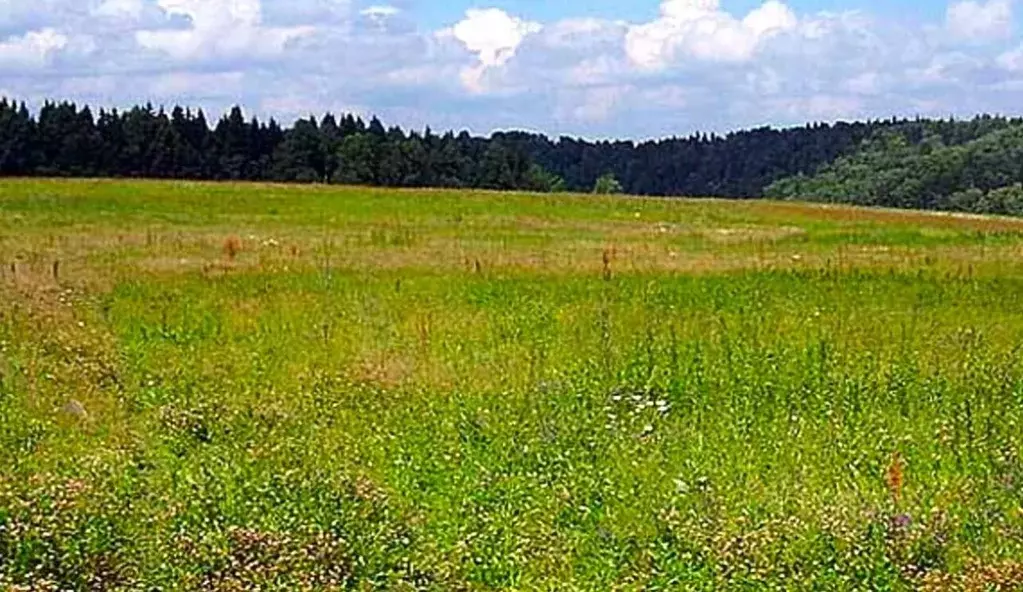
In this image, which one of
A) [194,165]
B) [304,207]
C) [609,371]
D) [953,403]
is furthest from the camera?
[194,165]

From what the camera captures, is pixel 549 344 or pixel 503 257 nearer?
pixel 549 344

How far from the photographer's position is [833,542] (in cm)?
770

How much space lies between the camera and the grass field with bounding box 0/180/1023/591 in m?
7.47

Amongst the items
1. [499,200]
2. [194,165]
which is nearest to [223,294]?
[499,200]

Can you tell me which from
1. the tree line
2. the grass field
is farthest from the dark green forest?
the grass field

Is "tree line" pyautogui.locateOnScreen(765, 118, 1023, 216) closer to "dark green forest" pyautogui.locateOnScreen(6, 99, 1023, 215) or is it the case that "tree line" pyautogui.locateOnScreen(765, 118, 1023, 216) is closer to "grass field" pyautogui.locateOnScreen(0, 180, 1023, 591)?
"dark green forest" pyautogui.locateOnScreen(6, 99, 1023, 215)

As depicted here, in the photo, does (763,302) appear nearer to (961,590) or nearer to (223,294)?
(223,294)

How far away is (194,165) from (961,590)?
276ft

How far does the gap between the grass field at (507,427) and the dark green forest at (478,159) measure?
62.3 meters

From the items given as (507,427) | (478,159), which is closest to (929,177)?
(478,159)

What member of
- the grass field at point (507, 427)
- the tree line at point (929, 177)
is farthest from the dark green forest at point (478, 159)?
the grass field at point (507, 427)

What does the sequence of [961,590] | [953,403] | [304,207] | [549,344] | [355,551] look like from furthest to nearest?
1. [304,207]
2. [549,344]
3. [953,403]
4. [355,551]
5. [961,590]

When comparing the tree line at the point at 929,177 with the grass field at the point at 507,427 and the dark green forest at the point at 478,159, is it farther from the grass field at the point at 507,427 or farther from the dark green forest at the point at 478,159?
the grass field at the point at 507,427

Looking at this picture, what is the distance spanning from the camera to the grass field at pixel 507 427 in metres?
7.47
